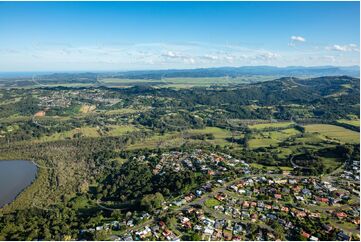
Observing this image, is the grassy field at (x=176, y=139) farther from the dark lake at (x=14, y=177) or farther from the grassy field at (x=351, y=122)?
the grassy field at (x=351, y=122)

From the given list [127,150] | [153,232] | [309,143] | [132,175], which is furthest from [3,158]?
[309,143]

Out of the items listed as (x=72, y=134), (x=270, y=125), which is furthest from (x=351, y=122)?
(x=72, y=134)

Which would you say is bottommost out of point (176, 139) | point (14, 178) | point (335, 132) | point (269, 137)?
point (14, 178)

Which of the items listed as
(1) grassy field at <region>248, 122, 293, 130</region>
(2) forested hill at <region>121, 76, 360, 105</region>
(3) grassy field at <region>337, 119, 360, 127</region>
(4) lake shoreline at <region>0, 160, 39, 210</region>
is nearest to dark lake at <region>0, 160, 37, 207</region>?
(4) lake shoreline at <region>0, 160, 39, 210</region>

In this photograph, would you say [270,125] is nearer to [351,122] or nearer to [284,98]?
[351,122]

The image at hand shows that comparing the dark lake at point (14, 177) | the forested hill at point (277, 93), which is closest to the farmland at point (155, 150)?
the forested hill at point (277, 93)

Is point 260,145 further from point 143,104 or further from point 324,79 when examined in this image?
point 324,79
